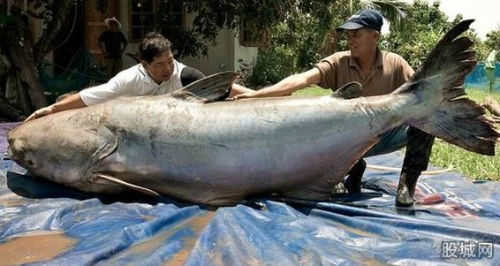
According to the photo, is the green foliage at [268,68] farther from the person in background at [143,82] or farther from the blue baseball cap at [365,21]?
the blue baseball cap at [365,21]

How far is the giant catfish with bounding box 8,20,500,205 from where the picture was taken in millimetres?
3240

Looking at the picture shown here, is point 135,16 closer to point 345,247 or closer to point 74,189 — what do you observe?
point 74,189

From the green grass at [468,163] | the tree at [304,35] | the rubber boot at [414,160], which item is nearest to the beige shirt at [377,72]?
the rubber boot at [414,160]

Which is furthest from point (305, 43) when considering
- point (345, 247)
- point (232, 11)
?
point (345, 247)

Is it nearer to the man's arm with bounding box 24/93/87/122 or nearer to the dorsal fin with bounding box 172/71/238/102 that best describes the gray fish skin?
the dorsal fin with bounding box 172/71/238/102

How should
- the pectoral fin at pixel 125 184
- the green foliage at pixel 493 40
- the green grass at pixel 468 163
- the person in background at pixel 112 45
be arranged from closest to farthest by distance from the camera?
the pectoral fin at pixel 125 184 → the green grass at pixel 468 163 → the person in background at pixel 112 45 → the green foliage at pixel 493 40

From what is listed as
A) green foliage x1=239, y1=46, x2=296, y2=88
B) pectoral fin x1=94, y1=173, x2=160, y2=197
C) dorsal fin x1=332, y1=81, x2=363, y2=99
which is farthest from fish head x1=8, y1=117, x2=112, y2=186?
green foliage x1=239, y1=46, x2=296, y2=88

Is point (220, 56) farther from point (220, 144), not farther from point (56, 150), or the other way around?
point (220, 144)

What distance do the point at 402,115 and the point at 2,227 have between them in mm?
2284

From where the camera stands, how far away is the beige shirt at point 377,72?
3930 millimetres

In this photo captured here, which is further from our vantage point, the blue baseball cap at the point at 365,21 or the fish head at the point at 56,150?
the blue baseball cap at the point at 365,21

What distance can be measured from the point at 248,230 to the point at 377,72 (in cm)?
166

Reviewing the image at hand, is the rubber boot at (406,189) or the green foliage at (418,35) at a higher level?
the green foliage at (418,35)

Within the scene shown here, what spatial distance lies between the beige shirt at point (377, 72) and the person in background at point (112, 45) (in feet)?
24.2
